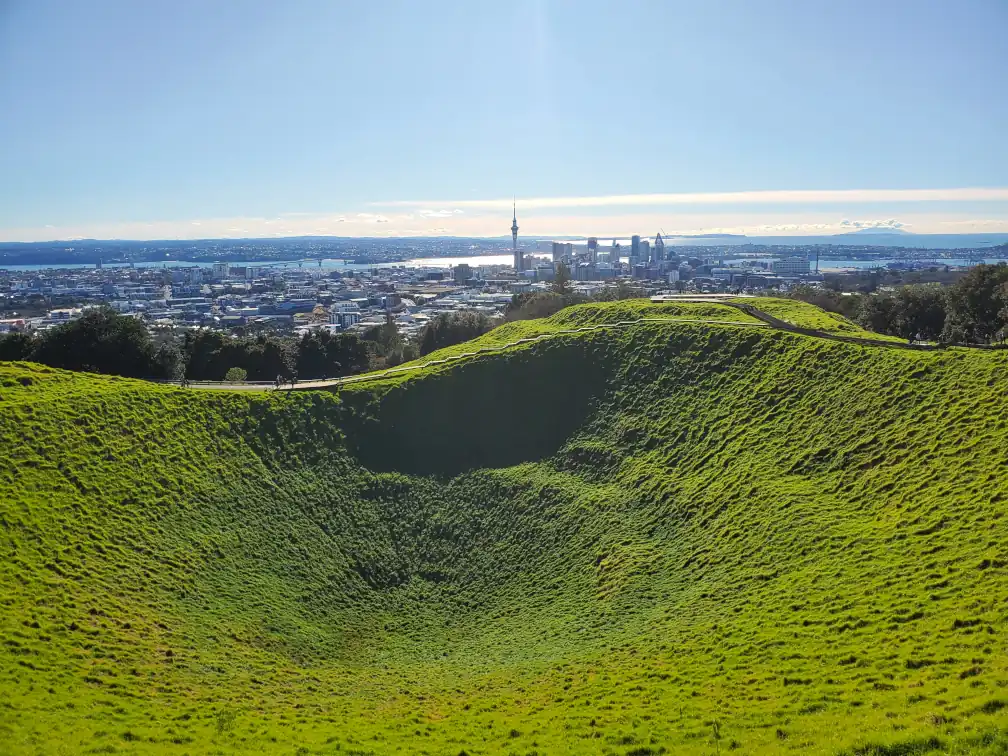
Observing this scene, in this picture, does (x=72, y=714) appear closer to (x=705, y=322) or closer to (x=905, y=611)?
(x=905, y=611)

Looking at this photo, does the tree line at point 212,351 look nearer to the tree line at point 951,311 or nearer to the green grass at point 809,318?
the green grass at point 809,318

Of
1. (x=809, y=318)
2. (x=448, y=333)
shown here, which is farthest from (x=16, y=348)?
(x=809, y=318)

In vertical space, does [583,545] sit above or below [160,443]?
below

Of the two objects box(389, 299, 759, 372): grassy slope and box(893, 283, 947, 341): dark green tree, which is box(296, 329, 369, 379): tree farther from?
box(893, 283, 947, 341): dark green tree

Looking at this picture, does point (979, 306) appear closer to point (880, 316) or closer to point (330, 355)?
point (880, 316)

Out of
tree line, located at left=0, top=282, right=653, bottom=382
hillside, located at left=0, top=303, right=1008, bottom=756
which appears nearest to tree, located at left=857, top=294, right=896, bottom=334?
hillside, located at left=0, top=303, right=1008, bottom=756

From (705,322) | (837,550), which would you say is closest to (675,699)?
(837,550)

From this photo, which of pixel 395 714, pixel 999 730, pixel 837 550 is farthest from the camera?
pixel 837 550
